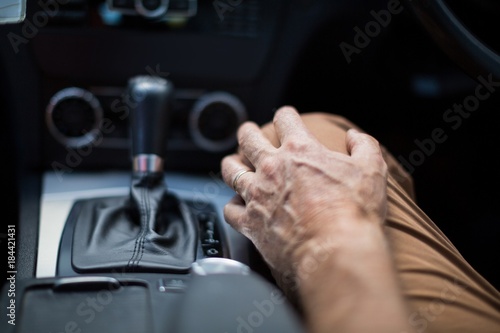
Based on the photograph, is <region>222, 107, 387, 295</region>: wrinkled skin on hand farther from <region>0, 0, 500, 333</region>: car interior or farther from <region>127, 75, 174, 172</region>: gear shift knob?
<region>127, 75, 174, 172</region>: gear shift knob

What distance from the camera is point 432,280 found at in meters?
0.63

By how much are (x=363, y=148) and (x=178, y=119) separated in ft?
1.57

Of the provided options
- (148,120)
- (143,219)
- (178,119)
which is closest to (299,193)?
(143,219)

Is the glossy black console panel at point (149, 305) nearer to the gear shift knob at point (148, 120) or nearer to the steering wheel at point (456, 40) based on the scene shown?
the gear shift knob at point (148, 120)

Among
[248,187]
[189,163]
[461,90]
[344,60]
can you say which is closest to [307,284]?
[248,187]

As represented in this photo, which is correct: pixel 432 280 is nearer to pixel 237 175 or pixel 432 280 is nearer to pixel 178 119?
pixel 237 175

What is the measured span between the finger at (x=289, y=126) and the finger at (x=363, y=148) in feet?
0.18

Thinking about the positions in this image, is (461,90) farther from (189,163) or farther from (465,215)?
(189,163)

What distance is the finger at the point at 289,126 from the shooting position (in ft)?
2.43

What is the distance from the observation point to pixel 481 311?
2.06ft

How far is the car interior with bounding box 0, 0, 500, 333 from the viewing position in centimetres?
71

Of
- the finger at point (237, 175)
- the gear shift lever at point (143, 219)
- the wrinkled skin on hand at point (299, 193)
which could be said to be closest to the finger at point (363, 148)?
the wrinkled skin on hand at point (299, 193)

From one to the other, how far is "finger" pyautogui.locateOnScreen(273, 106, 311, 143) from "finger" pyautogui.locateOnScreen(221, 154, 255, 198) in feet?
0.20

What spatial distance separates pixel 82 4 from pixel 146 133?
26 cm
